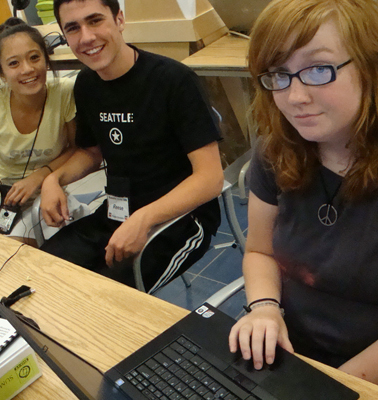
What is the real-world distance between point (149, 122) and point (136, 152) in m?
0.12

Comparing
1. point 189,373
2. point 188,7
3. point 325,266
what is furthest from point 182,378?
point 188,7

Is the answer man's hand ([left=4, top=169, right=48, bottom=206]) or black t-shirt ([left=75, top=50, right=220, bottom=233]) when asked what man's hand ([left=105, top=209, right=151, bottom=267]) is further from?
man's hand ([left=4, top=169, right=48, bottom=206])

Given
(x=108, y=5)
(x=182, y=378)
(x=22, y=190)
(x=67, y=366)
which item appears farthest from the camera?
(x=22, y=190)

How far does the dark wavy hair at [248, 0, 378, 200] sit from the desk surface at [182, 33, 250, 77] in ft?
3.71

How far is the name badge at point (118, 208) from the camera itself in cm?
166

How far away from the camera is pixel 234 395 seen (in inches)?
28.0

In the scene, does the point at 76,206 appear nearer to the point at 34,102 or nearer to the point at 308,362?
the point at 34,102

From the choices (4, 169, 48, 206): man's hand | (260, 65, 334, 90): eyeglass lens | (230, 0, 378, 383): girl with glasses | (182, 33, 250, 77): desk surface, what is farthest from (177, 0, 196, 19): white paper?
(260, 65, 334, 90): eyeglass lens

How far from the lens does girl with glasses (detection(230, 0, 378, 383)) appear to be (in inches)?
32.1

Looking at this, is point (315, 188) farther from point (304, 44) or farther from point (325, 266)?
point (304, 44)

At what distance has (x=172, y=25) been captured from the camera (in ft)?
8.46

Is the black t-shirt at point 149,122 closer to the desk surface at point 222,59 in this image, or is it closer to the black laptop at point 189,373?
the desk surface at point 222,59

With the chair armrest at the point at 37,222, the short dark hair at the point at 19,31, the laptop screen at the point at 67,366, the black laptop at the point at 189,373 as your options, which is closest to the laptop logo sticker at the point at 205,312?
the black laptop at the point at 189,373

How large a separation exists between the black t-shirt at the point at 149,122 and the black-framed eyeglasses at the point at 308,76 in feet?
2.06
